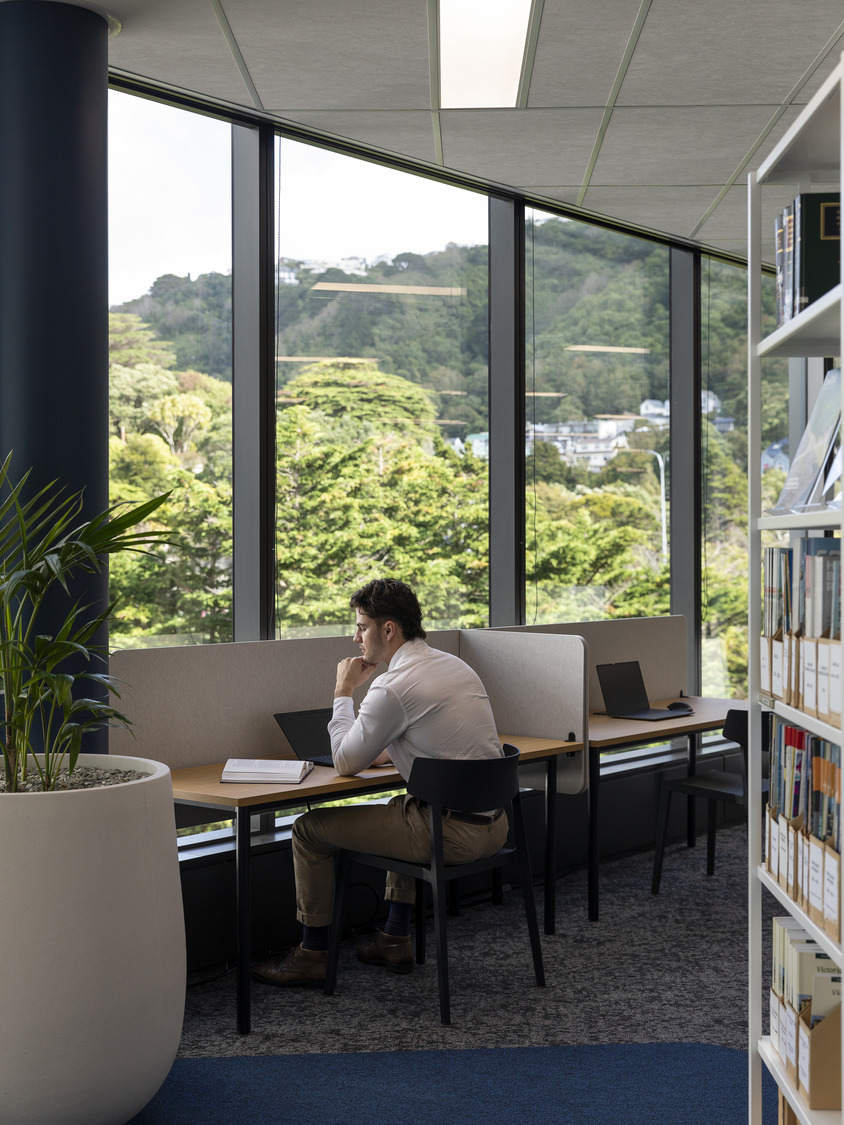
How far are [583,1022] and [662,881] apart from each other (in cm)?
149

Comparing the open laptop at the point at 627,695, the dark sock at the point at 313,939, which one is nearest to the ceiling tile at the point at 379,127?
the open laptop at the point at 627,695

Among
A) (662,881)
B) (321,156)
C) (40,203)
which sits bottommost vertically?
(662,881)

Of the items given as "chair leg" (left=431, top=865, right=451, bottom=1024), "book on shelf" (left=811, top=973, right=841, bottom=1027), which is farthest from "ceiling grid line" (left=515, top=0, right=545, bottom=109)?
"book on shelf" (left=811, top=973, right=841, bottom=1027)

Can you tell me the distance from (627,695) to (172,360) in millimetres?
2356

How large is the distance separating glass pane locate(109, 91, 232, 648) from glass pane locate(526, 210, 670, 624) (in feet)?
5.35

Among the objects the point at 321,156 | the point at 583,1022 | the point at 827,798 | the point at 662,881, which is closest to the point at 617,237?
the point at 321,156

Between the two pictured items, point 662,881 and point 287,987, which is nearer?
point 287,987

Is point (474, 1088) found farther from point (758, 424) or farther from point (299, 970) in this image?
point (758, 424)

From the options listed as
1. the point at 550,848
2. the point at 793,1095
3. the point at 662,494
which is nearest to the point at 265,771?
the point at 550,848

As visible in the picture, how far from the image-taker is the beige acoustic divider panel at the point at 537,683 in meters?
3.86

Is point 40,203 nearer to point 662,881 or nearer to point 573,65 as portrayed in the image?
point 573,65

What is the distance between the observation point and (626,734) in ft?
13.2

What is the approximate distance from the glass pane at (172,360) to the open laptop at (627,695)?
1.67m

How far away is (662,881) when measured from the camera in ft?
14.4
